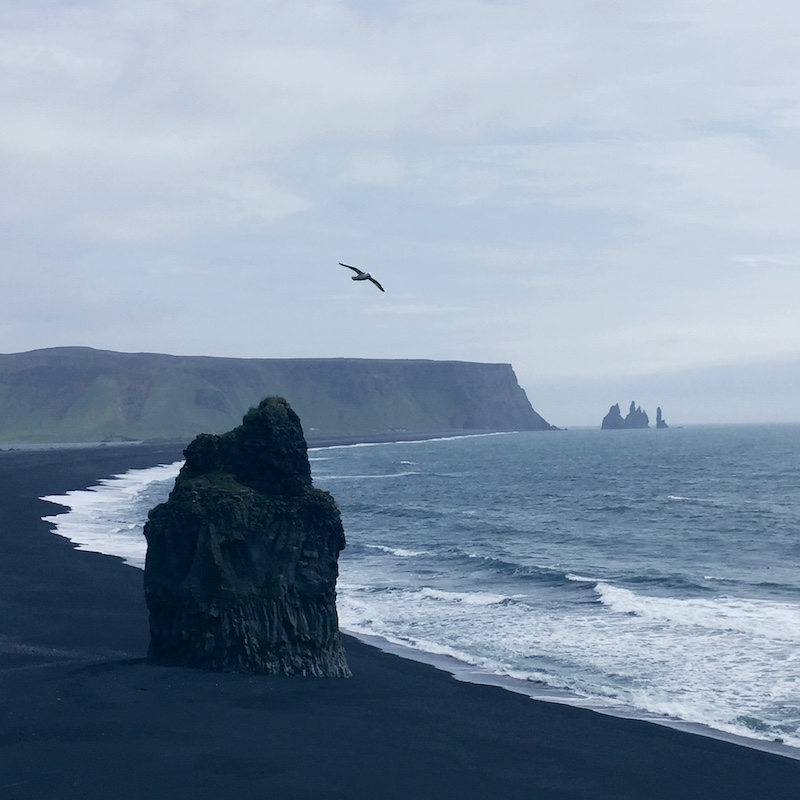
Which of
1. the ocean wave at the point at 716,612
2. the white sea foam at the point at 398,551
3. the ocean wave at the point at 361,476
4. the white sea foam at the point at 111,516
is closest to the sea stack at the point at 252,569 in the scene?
the ocean wave at the point at 716,612

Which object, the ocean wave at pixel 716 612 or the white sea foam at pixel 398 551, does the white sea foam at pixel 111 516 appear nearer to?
the white sea foam at pixel 398 551

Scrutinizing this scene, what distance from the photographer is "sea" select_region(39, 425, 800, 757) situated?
22062mm

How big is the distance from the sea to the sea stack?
526 cm

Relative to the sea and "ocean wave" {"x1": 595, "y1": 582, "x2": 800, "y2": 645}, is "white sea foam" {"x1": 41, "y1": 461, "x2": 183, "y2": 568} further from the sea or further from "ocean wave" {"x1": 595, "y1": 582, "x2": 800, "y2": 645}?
"ocean wave" {"x1": 595, "y1": 582, "x2": 800, "y2": 645}

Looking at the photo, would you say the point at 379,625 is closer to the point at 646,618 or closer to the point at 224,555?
the point at 646,618

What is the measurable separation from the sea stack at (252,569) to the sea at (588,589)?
526 cm

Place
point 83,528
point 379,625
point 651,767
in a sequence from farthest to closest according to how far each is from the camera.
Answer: point 83,528 → point 379,625 → point 651,767

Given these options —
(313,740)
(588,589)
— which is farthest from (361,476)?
(313,740)

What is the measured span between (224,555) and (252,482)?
1.81 m

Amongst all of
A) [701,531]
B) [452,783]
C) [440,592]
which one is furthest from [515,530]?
[452,783]

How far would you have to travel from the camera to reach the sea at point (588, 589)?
72.4 ft

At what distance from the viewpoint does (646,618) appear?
29.4m

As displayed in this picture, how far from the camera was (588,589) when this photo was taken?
34.4 metres

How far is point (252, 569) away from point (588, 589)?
18.0 meters
